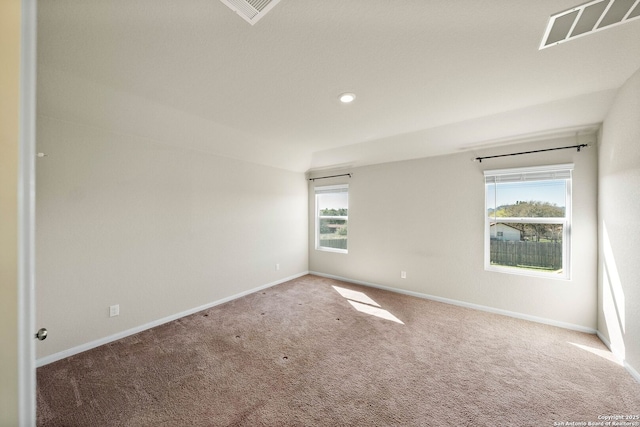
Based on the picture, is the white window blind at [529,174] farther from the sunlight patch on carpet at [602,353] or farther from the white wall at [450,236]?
the sunlight patch on carpet at [602,353]

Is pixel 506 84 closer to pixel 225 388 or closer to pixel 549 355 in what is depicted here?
pixel 549 355

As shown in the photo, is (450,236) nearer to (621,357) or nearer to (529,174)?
(529,174)

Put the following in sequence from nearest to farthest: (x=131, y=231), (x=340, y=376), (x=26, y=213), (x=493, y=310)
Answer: (x=26, y=213) < (x=340, y=376) < (x=131, y=231) < (x=493, y=310)

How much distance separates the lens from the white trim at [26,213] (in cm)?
63

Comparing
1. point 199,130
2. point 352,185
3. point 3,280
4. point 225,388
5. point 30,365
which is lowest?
point 225,388

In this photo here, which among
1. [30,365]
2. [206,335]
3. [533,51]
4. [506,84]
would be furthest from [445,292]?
[30,365]

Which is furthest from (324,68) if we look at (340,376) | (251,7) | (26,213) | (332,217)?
(332,217)

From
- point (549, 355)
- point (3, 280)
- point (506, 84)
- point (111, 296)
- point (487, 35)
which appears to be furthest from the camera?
point (111, 296)

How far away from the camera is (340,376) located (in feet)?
6.45

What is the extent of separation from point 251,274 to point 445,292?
3101 millimetres

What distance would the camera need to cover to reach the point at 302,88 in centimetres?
210

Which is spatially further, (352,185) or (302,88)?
(352,185)

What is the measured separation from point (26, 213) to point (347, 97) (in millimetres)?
2243

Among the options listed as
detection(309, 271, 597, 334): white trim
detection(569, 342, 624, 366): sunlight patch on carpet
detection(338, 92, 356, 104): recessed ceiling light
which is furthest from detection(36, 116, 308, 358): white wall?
detection(569, 342, 624, 366): sunlight patch on carpet
